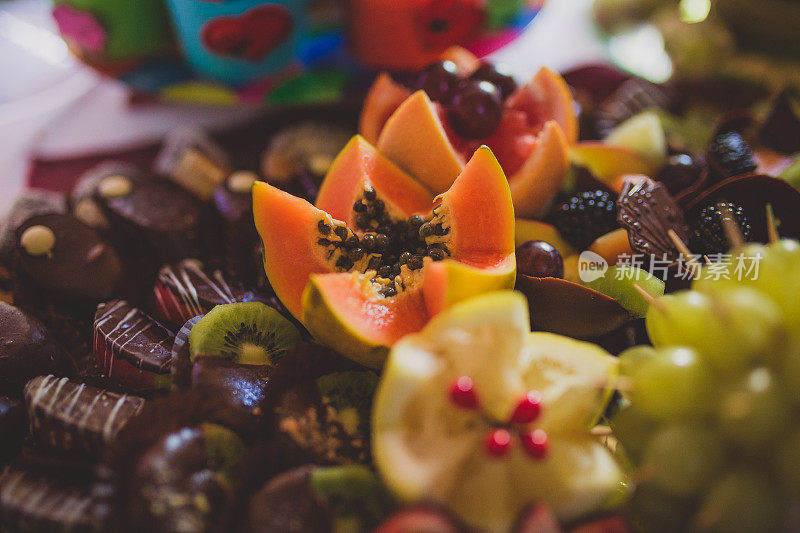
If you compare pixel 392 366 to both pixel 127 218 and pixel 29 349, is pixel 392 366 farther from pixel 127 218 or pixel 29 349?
pixel 127 218

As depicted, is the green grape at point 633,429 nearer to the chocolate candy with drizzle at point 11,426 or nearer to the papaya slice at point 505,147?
the papaya slice at point 505,147

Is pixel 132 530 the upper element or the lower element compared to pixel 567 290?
lower

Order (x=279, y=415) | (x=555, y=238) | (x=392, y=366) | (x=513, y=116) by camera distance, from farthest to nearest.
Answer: (x=513, y=116)
(x=555, y=238)
(x=279, y=415)
(x=392, y=366)


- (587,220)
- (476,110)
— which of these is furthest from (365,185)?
(587,220)

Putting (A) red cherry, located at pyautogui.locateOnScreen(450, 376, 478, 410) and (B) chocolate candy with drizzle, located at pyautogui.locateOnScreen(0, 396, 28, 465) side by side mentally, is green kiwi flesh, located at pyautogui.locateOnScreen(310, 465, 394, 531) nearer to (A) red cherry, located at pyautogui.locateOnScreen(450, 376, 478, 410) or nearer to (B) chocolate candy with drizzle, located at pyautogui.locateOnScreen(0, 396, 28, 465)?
(A) red cherry, located at pyautogui.locateOnScreen(450, 376, 478, 410)

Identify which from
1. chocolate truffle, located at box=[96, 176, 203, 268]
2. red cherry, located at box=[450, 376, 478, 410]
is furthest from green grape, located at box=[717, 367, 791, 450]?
chocolate truffle, located at box=[96, 176, 203, 268]

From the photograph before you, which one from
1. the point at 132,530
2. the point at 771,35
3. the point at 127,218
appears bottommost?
the point at 132,530

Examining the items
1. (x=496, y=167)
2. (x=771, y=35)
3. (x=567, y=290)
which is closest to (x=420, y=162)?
(x=496, y=167)
